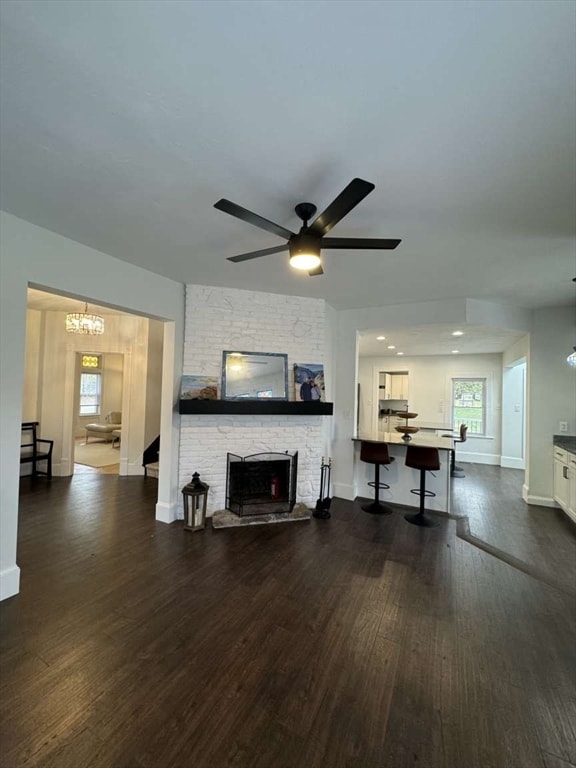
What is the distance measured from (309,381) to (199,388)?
144cm

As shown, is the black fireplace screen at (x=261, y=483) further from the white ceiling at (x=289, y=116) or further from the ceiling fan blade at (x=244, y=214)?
the ceiling fan blade at (x=244, y=214)

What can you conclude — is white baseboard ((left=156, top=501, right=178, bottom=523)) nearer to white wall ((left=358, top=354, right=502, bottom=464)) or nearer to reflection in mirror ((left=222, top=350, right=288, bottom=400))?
reflection in mirror ((left=222, top=350, right=288, bottom=400))

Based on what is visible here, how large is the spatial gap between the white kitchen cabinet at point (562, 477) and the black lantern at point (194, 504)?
437cm

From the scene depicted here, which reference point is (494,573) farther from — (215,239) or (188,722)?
(215,239)

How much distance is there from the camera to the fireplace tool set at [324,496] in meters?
4.23

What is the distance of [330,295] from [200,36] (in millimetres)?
3235

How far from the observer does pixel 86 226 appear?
2.59m

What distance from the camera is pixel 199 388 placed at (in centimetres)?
401

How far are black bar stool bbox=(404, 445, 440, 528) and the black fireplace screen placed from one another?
1.49m

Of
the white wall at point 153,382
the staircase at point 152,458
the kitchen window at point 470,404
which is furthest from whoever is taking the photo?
the kitchen window at point 470,404

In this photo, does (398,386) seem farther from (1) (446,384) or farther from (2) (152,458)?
(2) (152,458)

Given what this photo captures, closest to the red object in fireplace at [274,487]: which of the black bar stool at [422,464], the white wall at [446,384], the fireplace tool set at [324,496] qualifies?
the fireplace tool set at [324,496]

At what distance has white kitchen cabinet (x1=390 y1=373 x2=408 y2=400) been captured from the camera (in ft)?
28.6

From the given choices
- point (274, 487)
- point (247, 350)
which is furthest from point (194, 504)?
point (247, 350)
